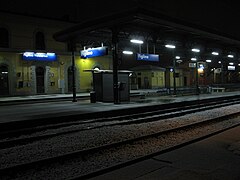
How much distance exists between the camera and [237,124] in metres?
10.5

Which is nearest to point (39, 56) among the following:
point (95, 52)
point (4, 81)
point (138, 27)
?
point (4, 81)

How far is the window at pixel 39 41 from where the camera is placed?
30.2 m

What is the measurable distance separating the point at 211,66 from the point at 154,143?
46149 millimetres

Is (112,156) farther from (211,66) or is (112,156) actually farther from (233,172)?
(211,66)

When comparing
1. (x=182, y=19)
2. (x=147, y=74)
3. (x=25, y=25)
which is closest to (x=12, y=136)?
(x=182, y=19)

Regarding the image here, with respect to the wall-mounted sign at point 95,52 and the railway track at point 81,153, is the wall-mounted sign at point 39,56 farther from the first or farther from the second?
the railway track at point 81,153

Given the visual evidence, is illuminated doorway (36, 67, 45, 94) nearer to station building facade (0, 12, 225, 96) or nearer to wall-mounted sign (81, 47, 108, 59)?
station building facade (0, 12, 225, 96)

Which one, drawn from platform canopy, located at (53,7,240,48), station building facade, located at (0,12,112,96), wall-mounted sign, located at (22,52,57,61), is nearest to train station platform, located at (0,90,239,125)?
platform canopy, located at (53,7,240,48)

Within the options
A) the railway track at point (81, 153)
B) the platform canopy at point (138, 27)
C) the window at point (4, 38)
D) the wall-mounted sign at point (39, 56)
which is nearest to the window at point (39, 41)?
the wall-mounted sign at point (39, 56)

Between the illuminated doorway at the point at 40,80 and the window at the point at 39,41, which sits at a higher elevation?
the window at the point at 39,41

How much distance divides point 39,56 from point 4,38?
400cm

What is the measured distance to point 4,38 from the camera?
27953 mm

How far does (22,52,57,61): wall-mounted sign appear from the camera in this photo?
2804cm

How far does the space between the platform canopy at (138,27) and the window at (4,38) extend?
35.9 ft
